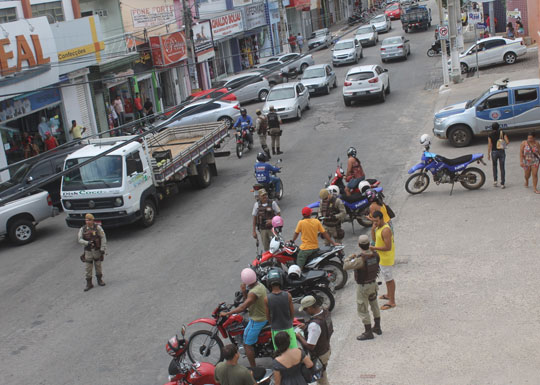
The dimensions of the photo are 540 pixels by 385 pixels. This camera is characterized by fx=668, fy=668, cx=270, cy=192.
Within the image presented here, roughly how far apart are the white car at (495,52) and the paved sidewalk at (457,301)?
63.4 feet

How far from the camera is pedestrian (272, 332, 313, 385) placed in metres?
6.95

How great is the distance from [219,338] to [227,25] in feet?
135

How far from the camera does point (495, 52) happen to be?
3416cm

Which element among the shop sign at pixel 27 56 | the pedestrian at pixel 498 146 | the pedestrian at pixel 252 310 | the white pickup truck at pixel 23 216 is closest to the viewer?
the pedestrian at pixel 252 310

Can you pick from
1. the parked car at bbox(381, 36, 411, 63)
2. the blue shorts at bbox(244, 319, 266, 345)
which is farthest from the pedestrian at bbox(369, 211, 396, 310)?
the parked car at bbox(381, 36, 411, 63)

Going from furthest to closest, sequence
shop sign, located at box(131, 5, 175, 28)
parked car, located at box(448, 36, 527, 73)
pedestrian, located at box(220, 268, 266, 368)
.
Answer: shop sign, located at box(131, 5, 175, 28), parked car, located at box(448, 36, 527, 73), pedestrian, located at box(220, 268, 266, 368)

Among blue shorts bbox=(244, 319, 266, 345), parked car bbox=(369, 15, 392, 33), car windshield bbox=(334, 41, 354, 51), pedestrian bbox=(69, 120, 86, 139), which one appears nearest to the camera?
blue shorts bbox=(244, 319, 266, 345)

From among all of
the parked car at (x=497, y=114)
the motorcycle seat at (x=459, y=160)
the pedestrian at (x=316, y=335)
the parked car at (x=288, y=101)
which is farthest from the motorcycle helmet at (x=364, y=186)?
the parked car at (x=288, y=101)

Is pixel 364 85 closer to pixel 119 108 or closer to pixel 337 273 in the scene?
pixel 119 108

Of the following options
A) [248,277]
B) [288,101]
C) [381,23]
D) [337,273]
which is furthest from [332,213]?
[381,23]

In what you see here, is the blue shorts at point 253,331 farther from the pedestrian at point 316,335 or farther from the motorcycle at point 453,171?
the motorcycle at point 453,171

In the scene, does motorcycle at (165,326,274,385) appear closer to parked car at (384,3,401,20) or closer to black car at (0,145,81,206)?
black car at (0,145,81,206)

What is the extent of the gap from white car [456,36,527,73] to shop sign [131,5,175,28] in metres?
17.1

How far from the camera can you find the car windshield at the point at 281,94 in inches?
1155
